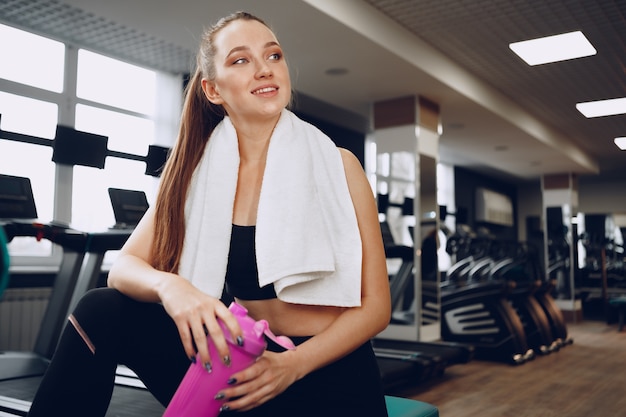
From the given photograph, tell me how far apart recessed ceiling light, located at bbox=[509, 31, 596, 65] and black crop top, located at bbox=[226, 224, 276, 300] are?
4109 mm

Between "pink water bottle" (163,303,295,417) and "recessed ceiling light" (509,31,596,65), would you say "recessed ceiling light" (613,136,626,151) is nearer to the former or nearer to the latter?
"recessed ceiling light" (509,31,596,65)

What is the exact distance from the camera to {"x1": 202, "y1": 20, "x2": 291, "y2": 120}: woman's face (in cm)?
110

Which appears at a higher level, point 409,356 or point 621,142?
point 621,142

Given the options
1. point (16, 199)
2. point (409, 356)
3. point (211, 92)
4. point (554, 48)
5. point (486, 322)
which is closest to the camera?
point (211, 92)

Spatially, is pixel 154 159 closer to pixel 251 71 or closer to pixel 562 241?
pixel 251 71

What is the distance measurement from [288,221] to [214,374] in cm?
35

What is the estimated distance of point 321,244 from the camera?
3.41ft

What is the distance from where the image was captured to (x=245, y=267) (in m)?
1.08

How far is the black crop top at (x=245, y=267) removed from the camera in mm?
1070

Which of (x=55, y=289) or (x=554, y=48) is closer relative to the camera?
(x=55, y=289)

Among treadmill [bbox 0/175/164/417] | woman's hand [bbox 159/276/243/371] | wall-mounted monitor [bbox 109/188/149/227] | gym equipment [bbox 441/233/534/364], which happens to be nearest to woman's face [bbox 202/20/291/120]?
woman's hand [bbox 159/276/243/371]

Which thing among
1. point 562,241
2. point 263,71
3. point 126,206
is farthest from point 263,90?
point 562,241

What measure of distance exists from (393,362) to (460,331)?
1749mm

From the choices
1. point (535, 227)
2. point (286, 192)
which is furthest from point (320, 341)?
point (535, 227)
